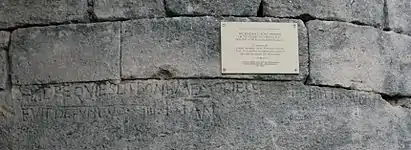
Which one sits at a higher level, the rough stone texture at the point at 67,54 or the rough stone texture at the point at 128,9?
the rough stone texture at the point at 128,9

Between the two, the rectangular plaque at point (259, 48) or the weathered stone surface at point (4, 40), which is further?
the weathered stone surface at point (4, 40)

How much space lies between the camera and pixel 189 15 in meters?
4.13

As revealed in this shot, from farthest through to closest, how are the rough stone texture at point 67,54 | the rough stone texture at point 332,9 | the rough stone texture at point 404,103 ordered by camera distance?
the rough stone texture at point 404,103 < the rough stone texture at point 332,9 < the rough stone texture at point 67,54

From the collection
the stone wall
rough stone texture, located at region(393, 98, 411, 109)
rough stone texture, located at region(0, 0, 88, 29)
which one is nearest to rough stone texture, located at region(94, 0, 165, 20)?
the stone wall

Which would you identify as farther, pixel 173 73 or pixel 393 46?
pixel 393 46

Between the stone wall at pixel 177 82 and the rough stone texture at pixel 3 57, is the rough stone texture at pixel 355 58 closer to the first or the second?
the stone wall at pixel 177 82

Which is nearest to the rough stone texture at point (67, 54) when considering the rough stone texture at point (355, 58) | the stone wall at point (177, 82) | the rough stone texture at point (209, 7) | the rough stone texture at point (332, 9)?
the stone wall at point (177, 82)

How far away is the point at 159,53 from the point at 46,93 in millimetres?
711

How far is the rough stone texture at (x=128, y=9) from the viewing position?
416 centimetres

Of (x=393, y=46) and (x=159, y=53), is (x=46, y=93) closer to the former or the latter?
(x=159, y=53)

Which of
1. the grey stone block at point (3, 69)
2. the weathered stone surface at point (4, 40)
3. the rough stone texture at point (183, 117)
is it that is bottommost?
the rough stone texture at point (183, 117)

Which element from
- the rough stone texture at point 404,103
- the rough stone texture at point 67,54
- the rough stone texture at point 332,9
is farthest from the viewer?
the rough stone texture at point 404,103

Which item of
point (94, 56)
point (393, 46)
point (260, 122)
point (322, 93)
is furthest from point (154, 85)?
point (393, 46)

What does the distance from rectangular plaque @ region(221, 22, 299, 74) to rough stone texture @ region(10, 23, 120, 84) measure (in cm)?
65
